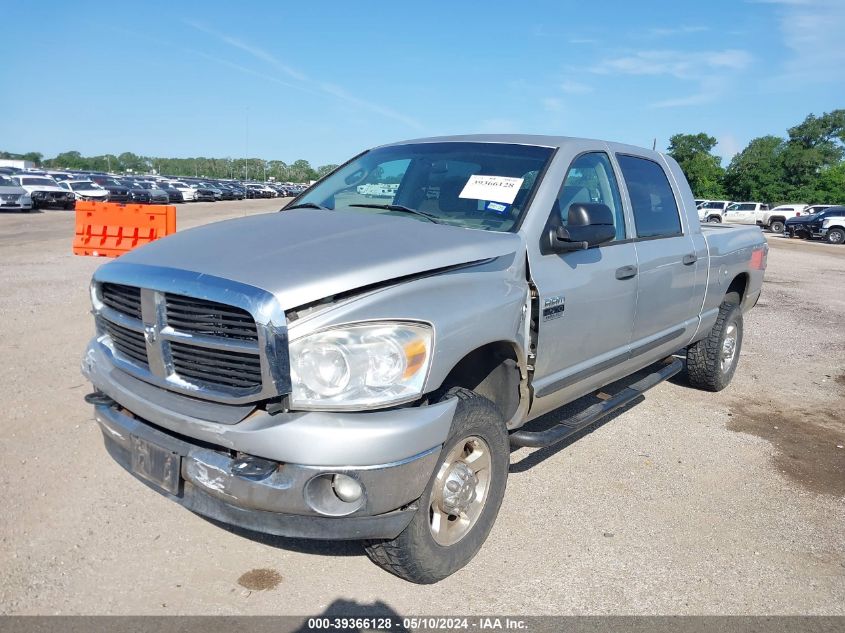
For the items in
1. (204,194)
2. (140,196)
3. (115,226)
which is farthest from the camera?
(204,194)

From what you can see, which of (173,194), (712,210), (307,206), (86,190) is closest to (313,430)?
(307,206)

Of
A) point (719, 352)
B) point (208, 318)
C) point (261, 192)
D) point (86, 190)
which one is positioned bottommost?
point (261, 192)

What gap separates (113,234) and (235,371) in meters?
11.8

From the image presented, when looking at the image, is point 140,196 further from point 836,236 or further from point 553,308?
point 553,308

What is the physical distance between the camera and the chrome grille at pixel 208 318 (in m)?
2.45

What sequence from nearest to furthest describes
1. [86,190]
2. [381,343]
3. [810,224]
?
[381,343] → [810,224] → [86,190]

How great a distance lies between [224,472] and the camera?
246 centimetres

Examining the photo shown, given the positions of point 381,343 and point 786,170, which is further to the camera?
point 786,170

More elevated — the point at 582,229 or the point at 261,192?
the point at 582,229

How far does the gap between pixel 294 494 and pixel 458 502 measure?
0.82m

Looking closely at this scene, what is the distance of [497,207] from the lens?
137 inches

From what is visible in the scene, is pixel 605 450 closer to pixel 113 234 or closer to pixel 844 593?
pixel 844 593

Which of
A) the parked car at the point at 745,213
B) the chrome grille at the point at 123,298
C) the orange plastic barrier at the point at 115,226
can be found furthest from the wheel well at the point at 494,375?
the parked car at the point at 745,213

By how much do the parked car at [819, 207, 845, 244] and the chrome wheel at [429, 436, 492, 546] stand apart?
32811mm
